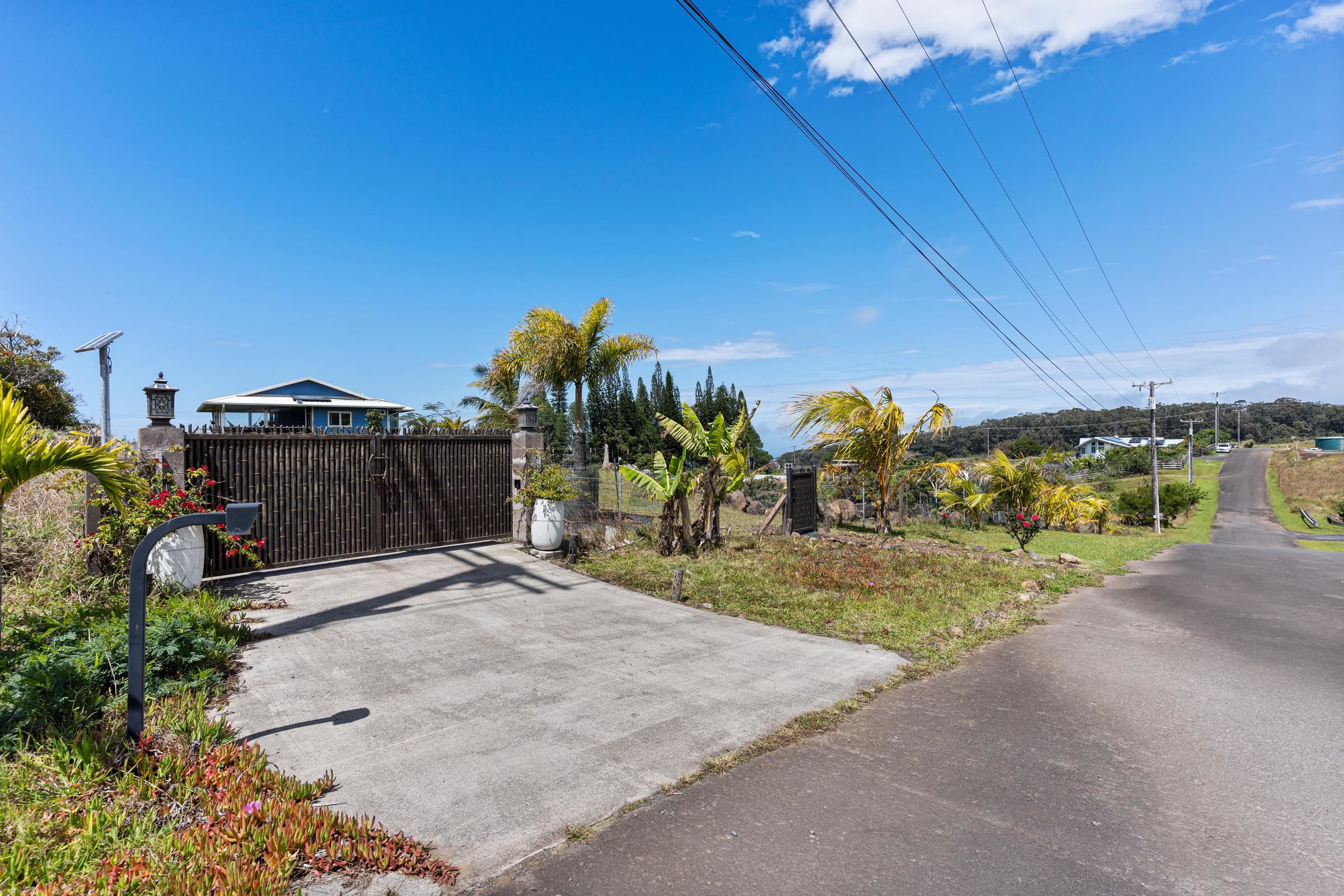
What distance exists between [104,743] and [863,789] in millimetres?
4203

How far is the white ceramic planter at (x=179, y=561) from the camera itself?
257 inches

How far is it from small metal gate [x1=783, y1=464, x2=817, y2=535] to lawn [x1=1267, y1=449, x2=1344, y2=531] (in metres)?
30.6

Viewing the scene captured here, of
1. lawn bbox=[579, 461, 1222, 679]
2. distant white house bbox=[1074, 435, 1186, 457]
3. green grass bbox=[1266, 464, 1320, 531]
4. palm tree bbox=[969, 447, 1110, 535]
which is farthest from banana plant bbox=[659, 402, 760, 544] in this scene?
distant white house bbox=[1074, 435, 1186, 457]

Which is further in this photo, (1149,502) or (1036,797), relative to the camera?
(1149,502)

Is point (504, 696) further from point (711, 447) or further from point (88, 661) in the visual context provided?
point (711, 447)

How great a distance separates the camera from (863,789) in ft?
11.1

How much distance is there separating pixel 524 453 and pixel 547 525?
58.7 inches

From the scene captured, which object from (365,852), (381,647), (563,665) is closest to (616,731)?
(563,665)

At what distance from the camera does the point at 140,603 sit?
3.25 metres

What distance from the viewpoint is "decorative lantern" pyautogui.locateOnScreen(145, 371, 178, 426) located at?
7.16 metres

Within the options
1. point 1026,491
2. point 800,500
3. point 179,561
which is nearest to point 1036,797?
point 179,561

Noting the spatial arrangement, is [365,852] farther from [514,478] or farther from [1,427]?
[514,478]

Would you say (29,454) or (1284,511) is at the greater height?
(29,454)

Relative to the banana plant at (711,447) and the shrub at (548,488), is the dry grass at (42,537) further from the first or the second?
the banana plant at (711,447)
